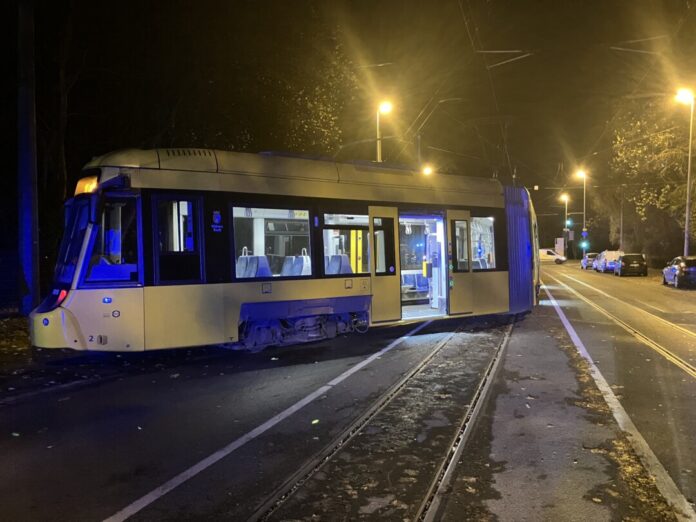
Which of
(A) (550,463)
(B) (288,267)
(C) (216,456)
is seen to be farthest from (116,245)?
(A) (550,463)

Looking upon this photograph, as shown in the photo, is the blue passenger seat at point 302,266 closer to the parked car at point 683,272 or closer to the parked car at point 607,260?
the parked car at point 683,272

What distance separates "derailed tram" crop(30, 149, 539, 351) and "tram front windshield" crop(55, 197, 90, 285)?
0.03 metres

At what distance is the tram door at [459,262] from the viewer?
12.5 m

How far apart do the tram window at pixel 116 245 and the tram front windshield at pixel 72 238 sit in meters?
0.28

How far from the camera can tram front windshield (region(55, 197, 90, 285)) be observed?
28.0 feet

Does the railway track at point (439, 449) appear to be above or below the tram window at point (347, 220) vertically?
below

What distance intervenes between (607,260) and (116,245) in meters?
42.7

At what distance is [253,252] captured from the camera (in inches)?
384

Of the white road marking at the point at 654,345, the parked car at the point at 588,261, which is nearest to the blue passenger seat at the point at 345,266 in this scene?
the white road marking at the point at 654,345

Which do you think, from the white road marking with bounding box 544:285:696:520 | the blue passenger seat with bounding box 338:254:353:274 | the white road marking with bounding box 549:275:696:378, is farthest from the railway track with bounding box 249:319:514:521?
the white road marking with bounding box 549:275:696:378

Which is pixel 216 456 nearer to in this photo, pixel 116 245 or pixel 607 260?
pixel 116 245

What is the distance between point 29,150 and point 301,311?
22.4ft

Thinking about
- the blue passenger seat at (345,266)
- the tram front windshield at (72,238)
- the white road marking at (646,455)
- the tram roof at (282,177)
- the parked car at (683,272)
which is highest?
the tram roof at (282,177)

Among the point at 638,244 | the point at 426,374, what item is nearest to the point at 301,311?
the point at 426,374
